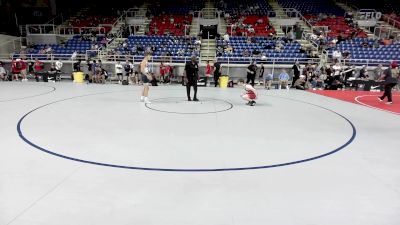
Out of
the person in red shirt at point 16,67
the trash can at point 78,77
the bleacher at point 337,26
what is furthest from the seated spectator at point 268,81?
the person in red shirt at point 16,67

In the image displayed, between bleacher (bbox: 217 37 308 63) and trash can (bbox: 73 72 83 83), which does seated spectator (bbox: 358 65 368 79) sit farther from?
trash can (bbox: 73 72 83 83)

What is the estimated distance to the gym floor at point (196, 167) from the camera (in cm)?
353

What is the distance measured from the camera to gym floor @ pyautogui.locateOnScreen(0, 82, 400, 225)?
353 cm

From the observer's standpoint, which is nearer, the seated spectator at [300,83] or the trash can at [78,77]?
the seated spectator at [300,83]

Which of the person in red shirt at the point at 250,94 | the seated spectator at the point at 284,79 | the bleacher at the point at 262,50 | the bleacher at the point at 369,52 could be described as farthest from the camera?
the bleacher at the point at 262,50

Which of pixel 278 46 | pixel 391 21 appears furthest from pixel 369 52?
pixel 391 21

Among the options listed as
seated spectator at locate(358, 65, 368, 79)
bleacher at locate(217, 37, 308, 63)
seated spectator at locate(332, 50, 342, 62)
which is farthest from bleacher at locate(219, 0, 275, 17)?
seated spectator at locate(358, 65, 368, 79)

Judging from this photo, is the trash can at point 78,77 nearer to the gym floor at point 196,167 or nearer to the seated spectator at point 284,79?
the gym floor at point 196,167

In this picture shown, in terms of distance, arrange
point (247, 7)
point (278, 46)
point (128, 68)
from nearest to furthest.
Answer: point (128, 68), point (278, 46), point (247, 7)

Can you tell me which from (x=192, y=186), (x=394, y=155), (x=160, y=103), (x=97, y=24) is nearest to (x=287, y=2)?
(x=97, y=24)

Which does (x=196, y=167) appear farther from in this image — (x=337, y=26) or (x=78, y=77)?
(x=337, y=26)

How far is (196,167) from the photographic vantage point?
15.8ft

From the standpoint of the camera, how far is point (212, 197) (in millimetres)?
3881

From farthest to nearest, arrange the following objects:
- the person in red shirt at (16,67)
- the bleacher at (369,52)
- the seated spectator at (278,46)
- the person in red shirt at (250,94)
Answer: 1. the seated spectator at (278,46)
2. the bleacher at (369,52)
3. the person in red shirt at (16,67)
4. the person in red shirt at (250,94)
